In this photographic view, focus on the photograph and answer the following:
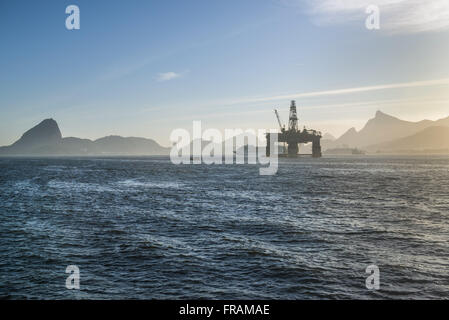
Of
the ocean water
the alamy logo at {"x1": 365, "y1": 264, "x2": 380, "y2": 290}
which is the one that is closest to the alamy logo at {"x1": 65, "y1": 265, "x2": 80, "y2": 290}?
the ocean water

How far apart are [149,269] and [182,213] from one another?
16.1 m

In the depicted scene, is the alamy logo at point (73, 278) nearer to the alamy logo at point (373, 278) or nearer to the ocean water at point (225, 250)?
the ocean water at point (225, 250)

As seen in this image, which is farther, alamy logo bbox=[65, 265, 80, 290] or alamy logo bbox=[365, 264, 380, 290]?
alamy logo bbox=[65, 265, 80, 290]

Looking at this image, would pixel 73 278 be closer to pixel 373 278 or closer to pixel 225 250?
pixel 225 250

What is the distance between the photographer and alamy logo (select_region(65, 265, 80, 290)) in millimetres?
15141

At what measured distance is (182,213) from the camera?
3328cm

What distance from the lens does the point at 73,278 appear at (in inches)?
628

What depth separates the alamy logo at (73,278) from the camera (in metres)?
15.1

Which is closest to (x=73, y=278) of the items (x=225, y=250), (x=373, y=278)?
(x=225, y=250)

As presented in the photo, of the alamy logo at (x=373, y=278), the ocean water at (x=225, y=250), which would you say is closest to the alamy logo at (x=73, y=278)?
the ocean water at (x=225, y=250)

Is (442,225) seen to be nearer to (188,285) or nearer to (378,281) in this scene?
(378,281)

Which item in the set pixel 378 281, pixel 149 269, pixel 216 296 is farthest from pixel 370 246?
pixel 149 269

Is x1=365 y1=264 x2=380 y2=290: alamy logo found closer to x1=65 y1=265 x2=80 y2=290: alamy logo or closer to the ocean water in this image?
the ocean water

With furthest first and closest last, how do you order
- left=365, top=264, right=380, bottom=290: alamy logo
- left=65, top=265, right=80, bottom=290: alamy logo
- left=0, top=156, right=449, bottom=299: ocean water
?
1. left=65, top=265, right=80, bottom=290: alamy logo
2. left=365, top=264, right=380, bottom=290: alamy logo
3. left=0, top=156, right=449, bottom=299: ocean water
